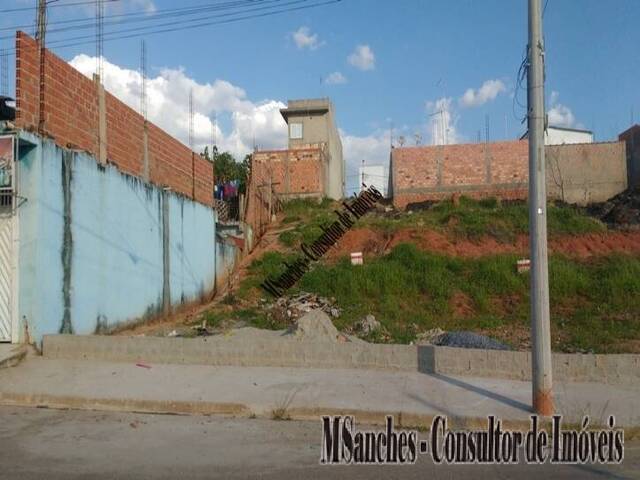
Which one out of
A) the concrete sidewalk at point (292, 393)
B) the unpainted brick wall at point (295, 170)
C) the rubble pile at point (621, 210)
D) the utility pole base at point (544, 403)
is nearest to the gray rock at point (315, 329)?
the concrete sidewalk at point (292, 393)

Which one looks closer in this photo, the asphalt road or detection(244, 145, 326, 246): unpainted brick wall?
the asphalt road

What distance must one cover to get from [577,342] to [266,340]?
8327 millimetres

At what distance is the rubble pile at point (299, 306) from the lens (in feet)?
56.2

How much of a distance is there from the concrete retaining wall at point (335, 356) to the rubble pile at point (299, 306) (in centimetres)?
719

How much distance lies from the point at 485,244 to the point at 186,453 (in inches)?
728

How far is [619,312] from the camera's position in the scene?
16.9 metres

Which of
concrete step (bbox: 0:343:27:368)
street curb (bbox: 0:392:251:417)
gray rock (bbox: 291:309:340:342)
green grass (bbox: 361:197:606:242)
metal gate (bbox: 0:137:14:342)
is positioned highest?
green grass (bbox: 361:197:606:242)

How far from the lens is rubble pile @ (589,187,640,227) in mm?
25031

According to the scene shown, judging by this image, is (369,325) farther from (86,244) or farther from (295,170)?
(295,170)

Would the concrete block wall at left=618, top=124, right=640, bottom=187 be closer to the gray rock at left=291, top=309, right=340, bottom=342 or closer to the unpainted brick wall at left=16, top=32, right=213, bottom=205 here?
the unpainted brick wall at left=16, top=32, right=213, bottom=205

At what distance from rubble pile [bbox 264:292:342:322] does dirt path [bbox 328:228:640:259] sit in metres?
4.26

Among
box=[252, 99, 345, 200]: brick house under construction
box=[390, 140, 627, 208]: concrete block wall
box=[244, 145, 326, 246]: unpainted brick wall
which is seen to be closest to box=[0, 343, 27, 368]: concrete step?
box=[252, 99, 345, 200]: brick house under construction

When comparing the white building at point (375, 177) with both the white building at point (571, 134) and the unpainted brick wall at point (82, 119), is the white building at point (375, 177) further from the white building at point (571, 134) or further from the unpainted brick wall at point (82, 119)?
the unpainted brick wall at point (82, 119)

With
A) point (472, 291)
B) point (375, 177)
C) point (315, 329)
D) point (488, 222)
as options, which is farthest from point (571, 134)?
point (315, 329)
